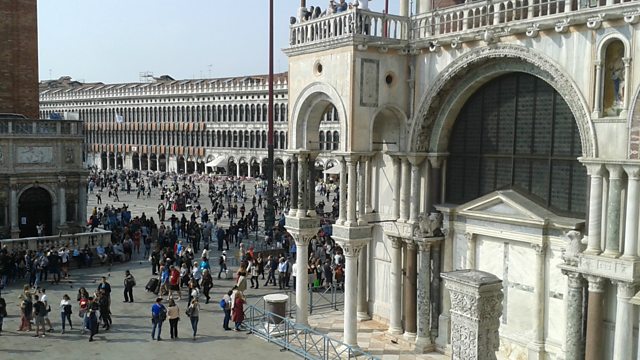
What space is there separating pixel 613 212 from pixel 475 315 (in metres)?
4.23

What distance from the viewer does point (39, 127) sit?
31141mm

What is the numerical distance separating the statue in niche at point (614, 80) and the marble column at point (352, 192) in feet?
19.6

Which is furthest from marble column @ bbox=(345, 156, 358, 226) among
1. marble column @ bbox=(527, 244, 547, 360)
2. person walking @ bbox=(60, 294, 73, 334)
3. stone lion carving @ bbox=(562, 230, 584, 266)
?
person walking @ bbox=(60, 294, 73, 334)

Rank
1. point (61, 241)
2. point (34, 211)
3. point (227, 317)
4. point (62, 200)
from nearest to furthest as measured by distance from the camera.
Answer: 1. point (227, 317)
2. point (61, 241)
3. point (34, 211)
4. point (62, 200)

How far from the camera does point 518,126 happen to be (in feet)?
48.5

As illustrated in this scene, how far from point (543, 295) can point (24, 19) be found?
31.2 m

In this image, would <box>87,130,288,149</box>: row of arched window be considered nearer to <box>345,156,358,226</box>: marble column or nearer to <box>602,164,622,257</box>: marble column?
<box>345,156,358,226</box>: marble column

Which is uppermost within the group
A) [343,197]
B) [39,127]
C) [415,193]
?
[39,127]

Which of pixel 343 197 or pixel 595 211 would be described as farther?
pixel 343 197

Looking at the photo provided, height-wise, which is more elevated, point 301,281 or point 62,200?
point 62,200

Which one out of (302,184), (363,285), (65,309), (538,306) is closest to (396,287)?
(363,285)

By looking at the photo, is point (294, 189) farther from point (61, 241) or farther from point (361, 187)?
point (61, 241)

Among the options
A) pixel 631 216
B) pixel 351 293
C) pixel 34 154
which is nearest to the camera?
pixel 631 216

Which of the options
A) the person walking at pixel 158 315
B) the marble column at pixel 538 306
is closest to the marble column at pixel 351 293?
the marble column at pixel 538 306
